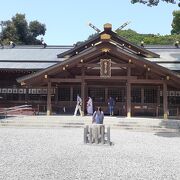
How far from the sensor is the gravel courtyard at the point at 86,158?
8.12 metres

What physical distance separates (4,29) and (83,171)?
47.0 m

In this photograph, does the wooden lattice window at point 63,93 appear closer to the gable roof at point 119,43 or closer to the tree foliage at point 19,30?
the gable roof at point 119,43

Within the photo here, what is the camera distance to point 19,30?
53094mm

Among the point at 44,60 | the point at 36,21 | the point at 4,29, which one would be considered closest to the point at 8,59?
the point at 44,60

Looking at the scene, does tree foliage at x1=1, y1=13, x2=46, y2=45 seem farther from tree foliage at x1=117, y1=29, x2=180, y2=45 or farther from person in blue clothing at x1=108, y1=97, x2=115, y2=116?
person in blue clothing at x1=108, y1=97, x2=115, y2=116

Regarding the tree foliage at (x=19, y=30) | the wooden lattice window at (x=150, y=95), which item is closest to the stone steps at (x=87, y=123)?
the wooden lattice window at (x=150, y=95)

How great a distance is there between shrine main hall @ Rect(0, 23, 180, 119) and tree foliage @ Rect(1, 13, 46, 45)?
2337 centimetres

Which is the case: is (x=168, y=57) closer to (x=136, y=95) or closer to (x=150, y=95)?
(x=150, y=95)

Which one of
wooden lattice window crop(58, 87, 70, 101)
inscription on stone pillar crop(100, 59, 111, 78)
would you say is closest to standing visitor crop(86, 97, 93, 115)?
inscription on stone pillar crop(100, 59, 111, 78)

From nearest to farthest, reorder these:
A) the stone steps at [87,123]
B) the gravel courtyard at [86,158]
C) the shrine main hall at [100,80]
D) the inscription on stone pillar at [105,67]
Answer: the gravel courtyard at [86,158]
the stone steps at [87,123]
the shrine main hall at [100,80]
the inscription on stone pillar at [105,67]

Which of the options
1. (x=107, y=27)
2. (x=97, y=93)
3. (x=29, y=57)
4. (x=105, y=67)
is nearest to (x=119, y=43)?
(x=107, y=27)

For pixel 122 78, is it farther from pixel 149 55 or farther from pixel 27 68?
pixel 27 68

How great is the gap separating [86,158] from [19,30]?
45.7 m

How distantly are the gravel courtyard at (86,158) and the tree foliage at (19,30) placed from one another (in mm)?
37942
